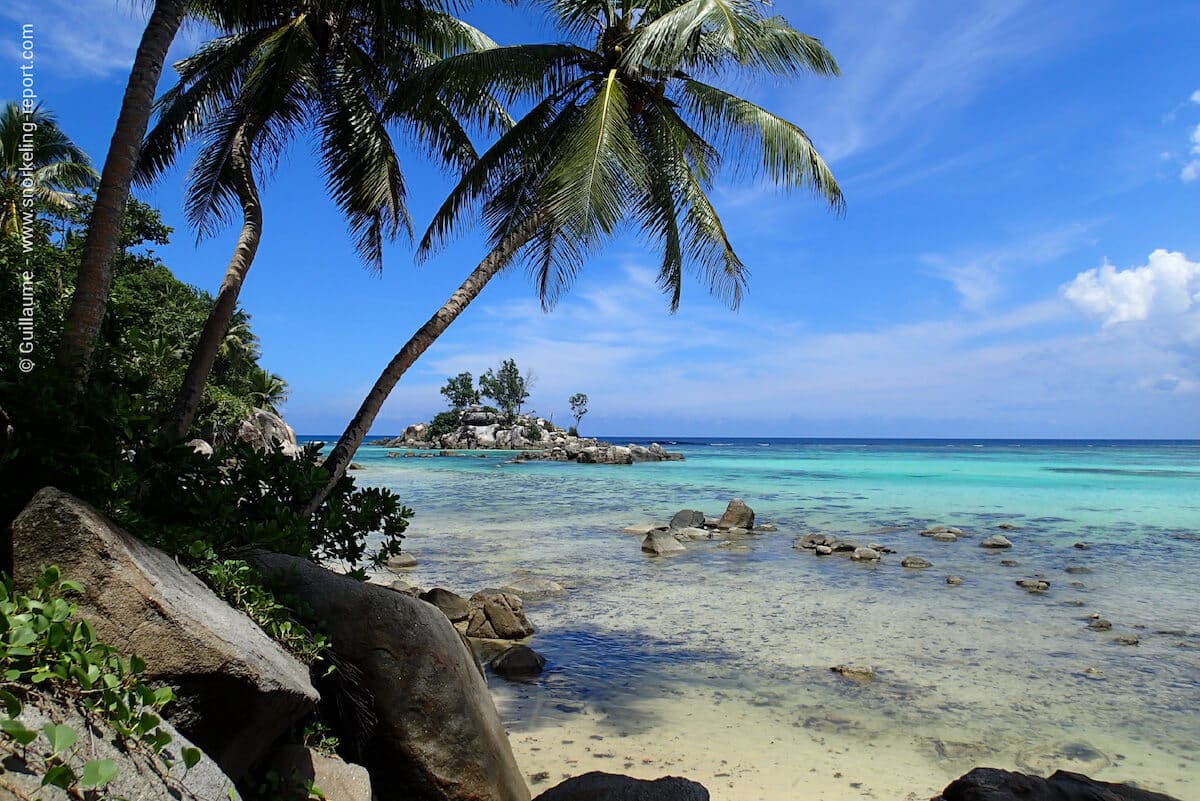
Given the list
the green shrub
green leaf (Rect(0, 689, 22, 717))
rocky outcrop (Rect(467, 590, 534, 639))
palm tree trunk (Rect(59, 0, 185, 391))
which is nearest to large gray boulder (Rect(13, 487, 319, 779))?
green leaf (Rect(0, 689, 22, 717))

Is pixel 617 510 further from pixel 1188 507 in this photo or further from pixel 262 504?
pixel 1188 507

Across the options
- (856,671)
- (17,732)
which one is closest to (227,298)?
(17,732)

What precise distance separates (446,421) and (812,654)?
7627 cm

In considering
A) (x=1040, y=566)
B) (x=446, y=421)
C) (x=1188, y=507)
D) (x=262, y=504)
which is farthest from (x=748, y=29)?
(x=446, y=421)

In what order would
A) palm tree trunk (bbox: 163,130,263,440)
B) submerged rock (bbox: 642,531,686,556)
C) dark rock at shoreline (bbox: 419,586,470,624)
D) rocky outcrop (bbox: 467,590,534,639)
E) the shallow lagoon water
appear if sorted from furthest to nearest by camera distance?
submerged rock (bbox: 642,531,686,556) < dark rock at shoreline (bbox: 419,586,470,624) < rocky outcrop (bbox: 467,590,534,639) < palm tree trunk (bbox: 163,130,263,440) < the shallow lagoon water

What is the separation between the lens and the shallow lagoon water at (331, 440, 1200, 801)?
18.0 feet

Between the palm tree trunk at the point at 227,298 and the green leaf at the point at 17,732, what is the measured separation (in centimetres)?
422

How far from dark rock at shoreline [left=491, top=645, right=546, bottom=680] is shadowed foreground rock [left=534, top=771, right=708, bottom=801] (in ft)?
10.8

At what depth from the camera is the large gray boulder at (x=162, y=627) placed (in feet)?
7.82

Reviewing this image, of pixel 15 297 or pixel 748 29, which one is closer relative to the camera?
pixel 15 297

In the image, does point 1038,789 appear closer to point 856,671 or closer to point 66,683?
point 856,671

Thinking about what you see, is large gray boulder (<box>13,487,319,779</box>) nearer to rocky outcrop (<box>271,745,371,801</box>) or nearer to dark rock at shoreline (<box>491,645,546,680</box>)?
rocky outcrop (<box>271,745,371,801</box>)

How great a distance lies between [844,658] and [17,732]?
8.09m

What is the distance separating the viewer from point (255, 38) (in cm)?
853
